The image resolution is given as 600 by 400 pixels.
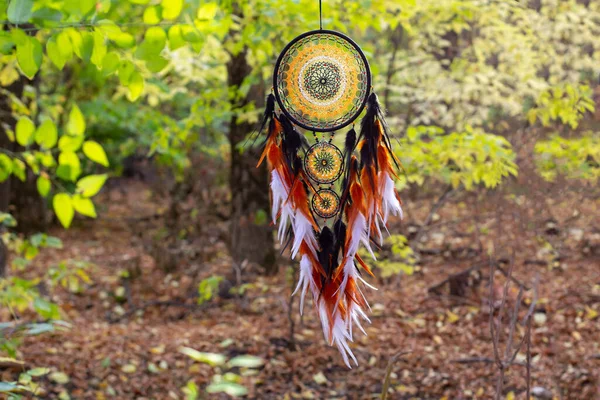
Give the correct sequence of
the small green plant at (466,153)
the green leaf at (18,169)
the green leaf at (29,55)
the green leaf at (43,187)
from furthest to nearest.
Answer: the small green plant at (466,153)
the green leaf at (18,169)
the green leaf at (43,187)
the green leaf at (29,55)

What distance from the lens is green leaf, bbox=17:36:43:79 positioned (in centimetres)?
167

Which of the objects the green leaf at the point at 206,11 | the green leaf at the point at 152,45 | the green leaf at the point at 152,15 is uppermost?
the green leaf at the point at 206,11

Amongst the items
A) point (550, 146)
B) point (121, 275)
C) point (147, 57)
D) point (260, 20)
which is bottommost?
point (121, 275)

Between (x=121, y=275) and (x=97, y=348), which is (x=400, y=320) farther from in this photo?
(x=121, y=275)

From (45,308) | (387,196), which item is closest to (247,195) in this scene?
(45,308)

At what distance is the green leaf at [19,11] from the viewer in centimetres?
148

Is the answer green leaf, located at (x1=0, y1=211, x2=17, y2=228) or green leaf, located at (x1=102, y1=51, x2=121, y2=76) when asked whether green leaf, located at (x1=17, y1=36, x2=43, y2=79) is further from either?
green leaf, located at (x1=0, y1=211, x2=17, y2=228)

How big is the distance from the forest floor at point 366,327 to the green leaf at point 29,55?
1309 mm

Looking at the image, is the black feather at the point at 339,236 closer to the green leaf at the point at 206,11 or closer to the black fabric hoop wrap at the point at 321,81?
the black fabric hoop wrap at the point at 321,81

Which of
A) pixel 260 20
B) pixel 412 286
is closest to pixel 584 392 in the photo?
pixel 412 286

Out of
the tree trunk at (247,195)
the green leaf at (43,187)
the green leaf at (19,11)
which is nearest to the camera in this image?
the green leaf at (19,11)

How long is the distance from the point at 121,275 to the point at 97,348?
8.70 ft

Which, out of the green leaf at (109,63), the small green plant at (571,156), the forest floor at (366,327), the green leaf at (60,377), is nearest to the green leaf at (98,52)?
the green leaf at (109,63)

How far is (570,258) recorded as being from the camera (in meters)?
6.32
